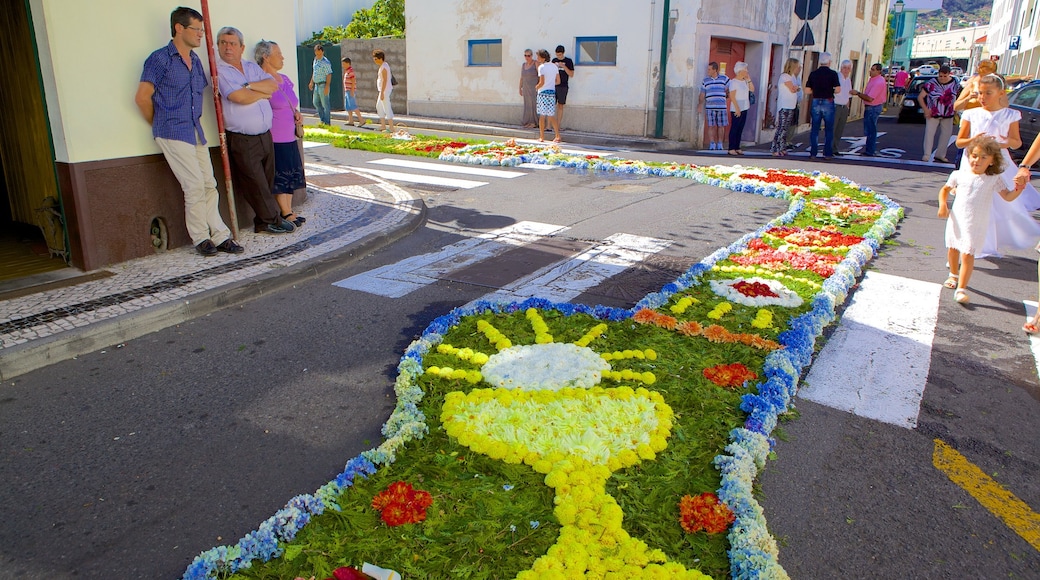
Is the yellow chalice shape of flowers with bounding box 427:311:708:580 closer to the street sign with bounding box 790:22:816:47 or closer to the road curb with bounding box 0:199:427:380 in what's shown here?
the road curb with bounding box 0:199:427:380

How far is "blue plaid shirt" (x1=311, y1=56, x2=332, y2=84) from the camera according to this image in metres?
18.2

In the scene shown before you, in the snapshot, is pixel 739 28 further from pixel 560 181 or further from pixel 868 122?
pixel 560 181

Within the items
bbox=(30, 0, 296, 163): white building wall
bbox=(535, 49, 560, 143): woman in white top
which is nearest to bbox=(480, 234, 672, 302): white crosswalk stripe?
bbox=(30, 0, 296, 163): white building wall

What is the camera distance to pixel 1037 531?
10.4 feet

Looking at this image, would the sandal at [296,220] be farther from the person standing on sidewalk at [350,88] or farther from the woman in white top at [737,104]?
the person standing on sidewalk at [350,88]

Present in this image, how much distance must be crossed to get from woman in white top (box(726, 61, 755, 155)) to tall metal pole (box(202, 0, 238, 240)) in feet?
39.9

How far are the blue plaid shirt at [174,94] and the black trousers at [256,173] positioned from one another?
62 cm

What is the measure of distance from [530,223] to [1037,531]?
6.38 m

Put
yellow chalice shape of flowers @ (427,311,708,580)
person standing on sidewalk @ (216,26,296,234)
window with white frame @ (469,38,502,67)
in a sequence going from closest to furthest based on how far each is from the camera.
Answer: yellow chalice shape of flowers @ (427,311,708,580)
person standing on sidewalk @ (216,26,296,234)
window with white frame @ (469,38,502,67)

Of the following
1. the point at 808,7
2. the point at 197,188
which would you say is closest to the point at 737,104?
the point at 808,7

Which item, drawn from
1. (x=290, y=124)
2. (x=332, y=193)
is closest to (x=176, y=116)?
(x=290, y=124)

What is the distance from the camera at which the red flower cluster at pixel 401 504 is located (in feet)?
10.2

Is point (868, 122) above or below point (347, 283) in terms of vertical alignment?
above

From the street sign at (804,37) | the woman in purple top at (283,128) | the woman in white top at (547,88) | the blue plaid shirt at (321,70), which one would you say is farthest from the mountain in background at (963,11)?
the woman in purple top at (283,128)
